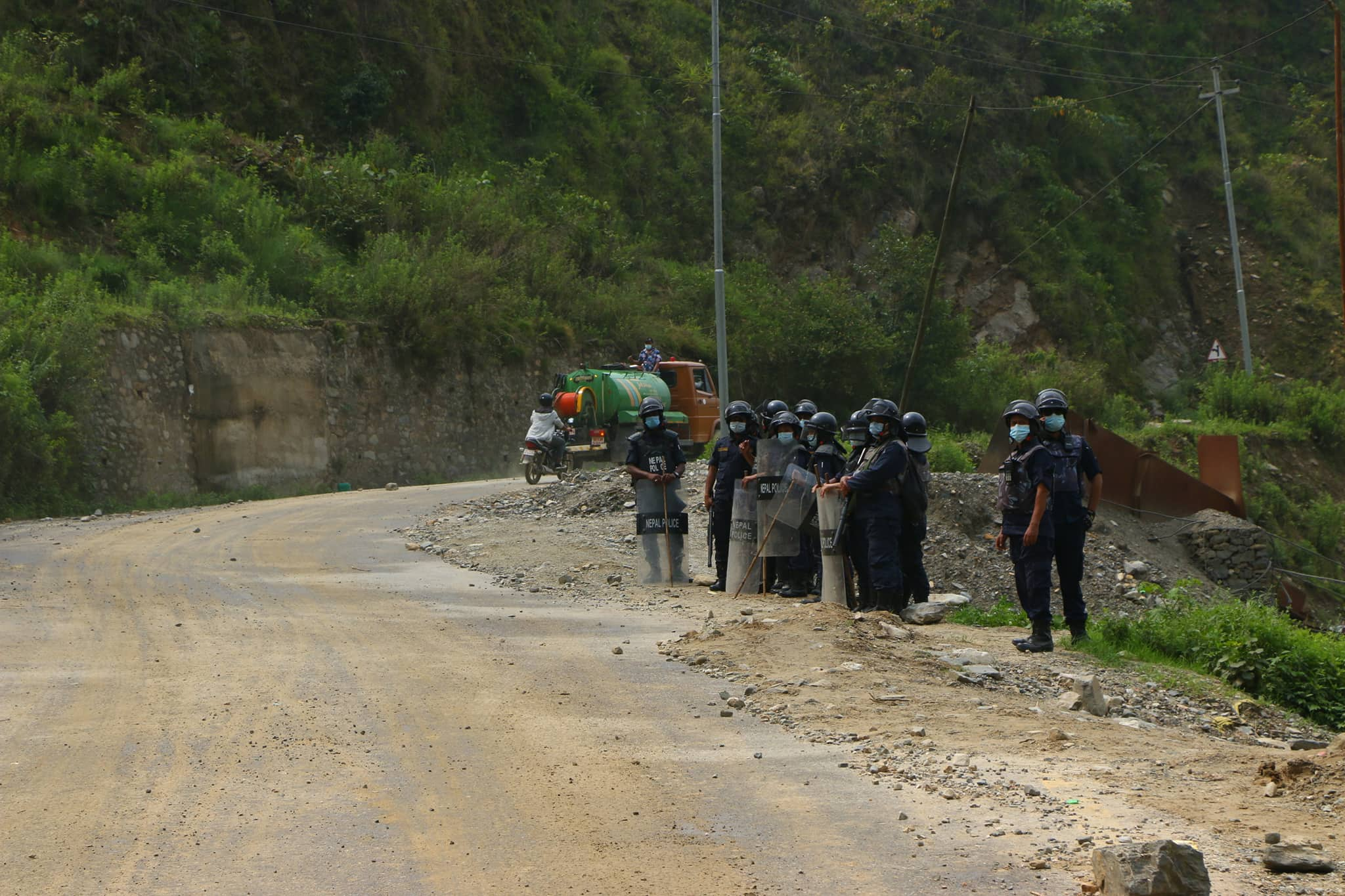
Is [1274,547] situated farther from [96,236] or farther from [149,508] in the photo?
[96,236]

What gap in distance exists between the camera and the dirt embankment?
17.5ft

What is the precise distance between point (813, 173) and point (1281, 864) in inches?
1803

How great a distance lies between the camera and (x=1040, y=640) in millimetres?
10039

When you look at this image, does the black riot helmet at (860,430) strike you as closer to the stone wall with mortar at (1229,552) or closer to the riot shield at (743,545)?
the riot shield at (743,545)

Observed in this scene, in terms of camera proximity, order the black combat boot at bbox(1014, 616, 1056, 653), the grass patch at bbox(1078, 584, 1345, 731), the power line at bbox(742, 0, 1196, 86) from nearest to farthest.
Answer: the black combat boot at bbox(1014, 616, 1056, 653) < the grass patch at bbox(1078, 584, 1345, 731) < the power line at bbox(742, 0, 1196, 86)

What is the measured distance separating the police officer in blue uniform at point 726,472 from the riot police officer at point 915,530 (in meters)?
1.46

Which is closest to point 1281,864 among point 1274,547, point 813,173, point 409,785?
point 409,785

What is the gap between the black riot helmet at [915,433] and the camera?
1191 centimetres

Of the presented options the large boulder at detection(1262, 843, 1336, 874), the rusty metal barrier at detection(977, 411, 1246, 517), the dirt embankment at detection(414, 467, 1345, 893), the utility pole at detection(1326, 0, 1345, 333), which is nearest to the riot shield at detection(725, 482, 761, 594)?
the dirt embankment at detection(414, 467, 1345, 893)

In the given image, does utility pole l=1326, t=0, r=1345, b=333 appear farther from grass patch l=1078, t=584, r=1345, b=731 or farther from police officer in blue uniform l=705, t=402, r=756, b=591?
police officer in blue uniform l=705, t=402, r=756, b=591

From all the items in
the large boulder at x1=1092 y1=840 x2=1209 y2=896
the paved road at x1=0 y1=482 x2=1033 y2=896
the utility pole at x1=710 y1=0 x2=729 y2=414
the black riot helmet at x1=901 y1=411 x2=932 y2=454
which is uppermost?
the utility pole at x1=710 y1=0 x2=729 y2=414

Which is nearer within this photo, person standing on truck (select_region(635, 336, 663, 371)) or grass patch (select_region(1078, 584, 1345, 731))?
grass patch (select_region(1078, 584, 1345, 731))

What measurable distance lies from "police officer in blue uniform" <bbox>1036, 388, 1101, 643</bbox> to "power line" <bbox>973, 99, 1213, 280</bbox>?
4141cm

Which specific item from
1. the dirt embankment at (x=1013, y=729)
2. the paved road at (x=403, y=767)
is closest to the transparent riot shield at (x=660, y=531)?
the dirt embankment at (x=1013, y=729)
